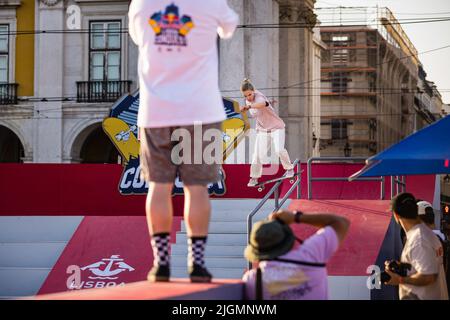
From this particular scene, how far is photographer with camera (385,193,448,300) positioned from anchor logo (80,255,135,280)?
822 cm

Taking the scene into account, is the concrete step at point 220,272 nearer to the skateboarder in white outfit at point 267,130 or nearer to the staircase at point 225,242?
the staircase at point 225,242

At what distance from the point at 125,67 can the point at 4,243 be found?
68.6ft

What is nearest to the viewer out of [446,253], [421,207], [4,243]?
[421,207]

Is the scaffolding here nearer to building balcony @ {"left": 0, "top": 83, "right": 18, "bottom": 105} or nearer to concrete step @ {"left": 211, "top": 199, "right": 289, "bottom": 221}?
building balcony @ {"left": 0, "top": 83, "right": 18, "bottom": 105}

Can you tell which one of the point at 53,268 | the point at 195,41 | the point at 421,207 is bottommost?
the point at 53,268

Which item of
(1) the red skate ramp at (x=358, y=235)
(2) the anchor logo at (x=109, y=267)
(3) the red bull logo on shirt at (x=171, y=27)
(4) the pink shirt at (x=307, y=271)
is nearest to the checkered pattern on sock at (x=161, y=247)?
(4) the pink shirt at (x=307, y=271)

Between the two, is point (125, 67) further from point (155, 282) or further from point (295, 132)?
point (155, 282)

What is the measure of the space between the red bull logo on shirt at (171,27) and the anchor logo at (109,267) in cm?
956

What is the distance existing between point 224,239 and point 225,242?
3.5 inches

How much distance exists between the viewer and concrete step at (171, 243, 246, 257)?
15.9 m

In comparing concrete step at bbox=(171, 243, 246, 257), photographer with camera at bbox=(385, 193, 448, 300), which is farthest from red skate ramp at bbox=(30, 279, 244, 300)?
concrete step at bbox=(171, 243, 246, 257)

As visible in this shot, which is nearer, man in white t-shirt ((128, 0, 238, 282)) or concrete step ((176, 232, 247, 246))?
man in white t-shirt ((128, 0, 238, 282))

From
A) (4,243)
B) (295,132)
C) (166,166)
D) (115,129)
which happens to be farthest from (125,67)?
(166,166)

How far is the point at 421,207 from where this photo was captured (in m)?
10.8
